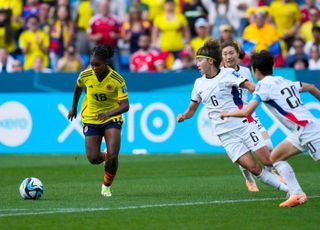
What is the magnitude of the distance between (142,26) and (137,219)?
1559 centimetres

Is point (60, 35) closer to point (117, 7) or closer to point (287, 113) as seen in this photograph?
point (117, 7)

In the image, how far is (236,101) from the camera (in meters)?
13.3

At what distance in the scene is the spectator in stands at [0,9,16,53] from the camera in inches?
1016

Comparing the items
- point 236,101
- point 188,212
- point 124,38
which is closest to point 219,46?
point 236,101

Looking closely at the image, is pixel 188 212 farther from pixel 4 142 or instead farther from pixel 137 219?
pixel 4 142

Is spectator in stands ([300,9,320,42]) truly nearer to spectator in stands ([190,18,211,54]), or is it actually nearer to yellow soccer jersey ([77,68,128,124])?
spectator in stands ([190,18,211,54])

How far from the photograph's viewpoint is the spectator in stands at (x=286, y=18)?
81.4ft

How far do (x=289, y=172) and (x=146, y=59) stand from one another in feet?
44.9

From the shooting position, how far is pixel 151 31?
2600 centimetres

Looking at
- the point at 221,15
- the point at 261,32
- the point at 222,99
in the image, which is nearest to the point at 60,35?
the point at 221,15

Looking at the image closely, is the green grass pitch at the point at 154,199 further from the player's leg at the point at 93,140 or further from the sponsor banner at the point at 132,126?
the sponsor banner at the point at 132,126

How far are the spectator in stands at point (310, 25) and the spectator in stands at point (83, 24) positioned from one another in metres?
5.67

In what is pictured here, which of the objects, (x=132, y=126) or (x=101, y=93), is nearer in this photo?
(x=101, y=93)

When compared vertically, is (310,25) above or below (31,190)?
below
